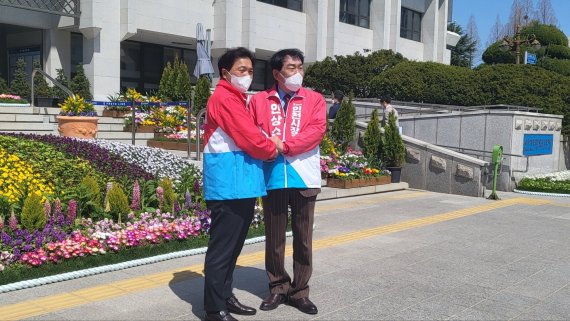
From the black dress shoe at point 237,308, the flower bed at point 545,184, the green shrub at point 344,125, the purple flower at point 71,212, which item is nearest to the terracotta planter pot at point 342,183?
the green shrub at point 344,125

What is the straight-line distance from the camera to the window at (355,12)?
31.9m

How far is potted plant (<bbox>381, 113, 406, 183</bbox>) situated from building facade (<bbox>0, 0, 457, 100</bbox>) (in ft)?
19.5

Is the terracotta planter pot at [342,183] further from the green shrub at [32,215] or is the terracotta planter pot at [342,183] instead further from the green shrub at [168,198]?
the green shrub at [32,215]

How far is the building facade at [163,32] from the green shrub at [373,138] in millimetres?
5508

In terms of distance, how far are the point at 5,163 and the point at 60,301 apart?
150 inches

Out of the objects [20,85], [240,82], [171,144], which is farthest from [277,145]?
[20,85]

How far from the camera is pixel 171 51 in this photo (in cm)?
2658

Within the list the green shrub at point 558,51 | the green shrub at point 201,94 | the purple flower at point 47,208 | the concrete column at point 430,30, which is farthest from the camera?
the concrete column at point 430,30

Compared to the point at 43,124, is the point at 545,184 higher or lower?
lower

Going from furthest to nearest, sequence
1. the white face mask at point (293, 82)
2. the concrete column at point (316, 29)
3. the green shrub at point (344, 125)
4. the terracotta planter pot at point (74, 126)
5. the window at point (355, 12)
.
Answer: the window at point (355, 12) < the concrete column at point (316, 29) < the green shrub at point (344, 125) < the terracotta planter pot at point (74, 126) < the white face mask at point (293, 82)

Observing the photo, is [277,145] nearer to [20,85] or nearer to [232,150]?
[232,150]

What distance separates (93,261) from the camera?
5727 mm

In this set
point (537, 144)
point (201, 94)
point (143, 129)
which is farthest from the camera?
point (201, 94)

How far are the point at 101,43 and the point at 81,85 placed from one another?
169 centimetres
